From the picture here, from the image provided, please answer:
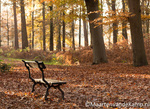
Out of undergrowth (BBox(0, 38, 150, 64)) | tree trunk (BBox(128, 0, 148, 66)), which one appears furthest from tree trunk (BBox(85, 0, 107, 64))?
tree trunk (BBox(128, 0, 148, 66))

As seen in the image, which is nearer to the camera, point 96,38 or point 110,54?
point 96,38

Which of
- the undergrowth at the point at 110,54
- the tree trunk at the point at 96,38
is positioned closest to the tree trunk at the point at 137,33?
the tree trunk at the point at 96,38

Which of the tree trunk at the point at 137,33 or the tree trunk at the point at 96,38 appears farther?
the tree trunk at the point at 96,38

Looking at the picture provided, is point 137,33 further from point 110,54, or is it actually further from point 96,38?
point 110,54

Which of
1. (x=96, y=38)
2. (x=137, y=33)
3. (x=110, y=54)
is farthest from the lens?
(x=110, y=54)

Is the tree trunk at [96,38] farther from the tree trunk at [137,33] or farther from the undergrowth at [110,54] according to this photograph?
the tree trunk at [137,33]

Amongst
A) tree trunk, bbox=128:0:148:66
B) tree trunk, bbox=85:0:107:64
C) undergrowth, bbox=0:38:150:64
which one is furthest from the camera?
undergrowth, bbox=0:38:150:64

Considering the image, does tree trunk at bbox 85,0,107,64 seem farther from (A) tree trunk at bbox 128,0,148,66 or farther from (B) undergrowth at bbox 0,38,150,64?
(A) tree trunk at bbox 128,0,148,66

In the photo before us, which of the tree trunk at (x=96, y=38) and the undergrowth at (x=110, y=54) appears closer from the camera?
the tree trunk at (x=96, y=38)

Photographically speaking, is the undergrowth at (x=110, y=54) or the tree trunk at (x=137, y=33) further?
the undergrowth at (x=110, y=54)

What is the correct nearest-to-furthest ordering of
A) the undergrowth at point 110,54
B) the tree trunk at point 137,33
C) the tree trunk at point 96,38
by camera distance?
the tree trunk at point 137,33, the tree trunk at point 96,38, the undergrowth at point 110,54

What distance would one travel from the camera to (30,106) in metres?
5.63

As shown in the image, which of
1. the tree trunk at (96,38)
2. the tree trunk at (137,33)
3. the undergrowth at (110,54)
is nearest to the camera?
the tree trunk at (137,33)

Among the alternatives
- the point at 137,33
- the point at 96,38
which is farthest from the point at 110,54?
the point at 137,33
